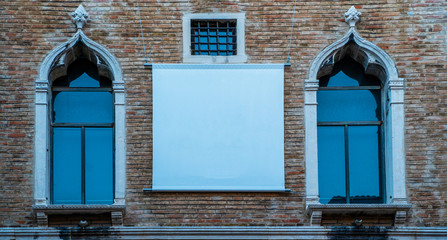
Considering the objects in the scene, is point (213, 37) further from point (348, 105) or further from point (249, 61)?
point (348, 105)

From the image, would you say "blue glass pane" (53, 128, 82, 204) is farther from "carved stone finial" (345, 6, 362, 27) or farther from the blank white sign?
"carved stone finial" (345, 6, 362, 27)

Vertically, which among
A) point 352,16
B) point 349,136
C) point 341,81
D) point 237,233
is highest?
point 352,16

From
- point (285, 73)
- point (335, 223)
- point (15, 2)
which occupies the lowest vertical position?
point (335, 223)

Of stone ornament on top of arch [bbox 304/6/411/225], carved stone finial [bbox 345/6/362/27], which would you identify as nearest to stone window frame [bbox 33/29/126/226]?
stone ornament on top of arch [bbox 304/6/411/225]

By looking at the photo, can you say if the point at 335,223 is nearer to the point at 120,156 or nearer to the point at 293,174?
the point at 293,174

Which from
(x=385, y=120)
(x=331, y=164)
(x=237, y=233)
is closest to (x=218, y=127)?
(x=237, y=233)

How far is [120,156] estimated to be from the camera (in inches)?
731

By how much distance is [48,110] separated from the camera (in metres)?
18.9

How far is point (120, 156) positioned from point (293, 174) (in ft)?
9.69

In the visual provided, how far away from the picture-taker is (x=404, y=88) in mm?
18828

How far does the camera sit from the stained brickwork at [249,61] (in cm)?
1833

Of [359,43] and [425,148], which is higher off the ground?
[359,43]

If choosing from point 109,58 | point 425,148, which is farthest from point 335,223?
point 109,58

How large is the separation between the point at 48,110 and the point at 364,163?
556 cm
